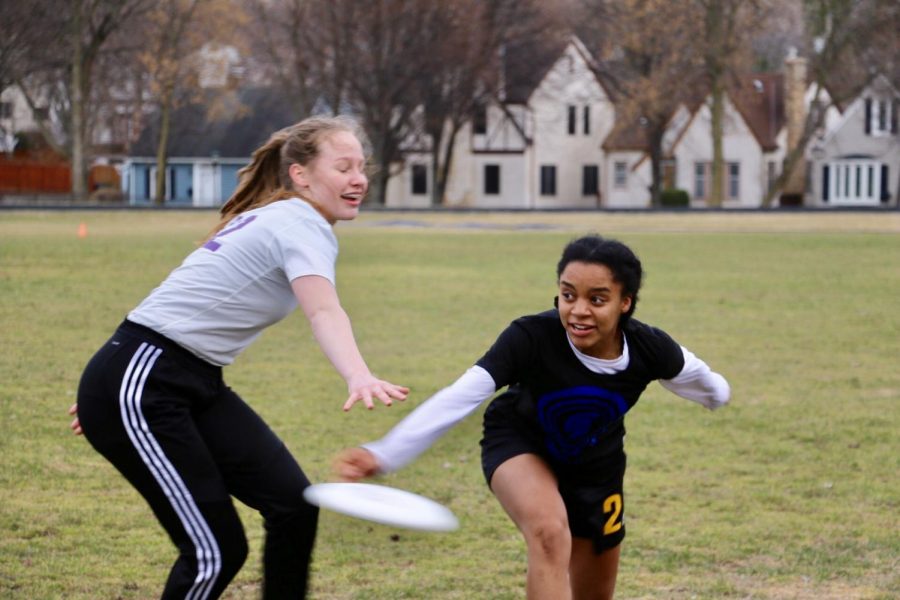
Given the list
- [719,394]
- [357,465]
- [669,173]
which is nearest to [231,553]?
[357,465]

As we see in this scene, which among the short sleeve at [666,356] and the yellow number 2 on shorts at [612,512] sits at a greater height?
the short sleeve at [666,356]

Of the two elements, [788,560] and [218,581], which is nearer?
[218,581]

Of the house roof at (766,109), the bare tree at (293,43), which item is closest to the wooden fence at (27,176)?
the bare tree at (293,43)

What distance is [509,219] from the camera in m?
46.3

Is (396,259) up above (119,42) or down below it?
below

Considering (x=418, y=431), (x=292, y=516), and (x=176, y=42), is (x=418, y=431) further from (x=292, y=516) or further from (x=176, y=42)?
(x=176, y=42)

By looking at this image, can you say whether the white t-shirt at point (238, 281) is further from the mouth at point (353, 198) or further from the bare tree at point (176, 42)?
the bare tree at point (176, 42)

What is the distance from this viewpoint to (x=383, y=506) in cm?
424

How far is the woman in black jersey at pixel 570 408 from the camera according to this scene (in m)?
4.66

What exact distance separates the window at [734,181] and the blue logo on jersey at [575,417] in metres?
72.2

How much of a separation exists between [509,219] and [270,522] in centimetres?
4169

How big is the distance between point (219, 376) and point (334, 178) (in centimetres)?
75

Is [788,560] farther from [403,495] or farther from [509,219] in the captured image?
[509,219]

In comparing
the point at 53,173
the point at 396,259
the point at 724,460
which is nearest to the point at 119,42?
the point at 53,173
